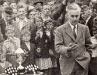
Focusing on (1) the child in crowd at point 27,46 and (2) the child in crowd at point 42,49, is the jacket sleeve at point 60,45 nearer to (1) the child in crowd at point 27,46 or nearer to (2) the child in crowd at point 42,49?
(2) the child in crowd at point 42,49

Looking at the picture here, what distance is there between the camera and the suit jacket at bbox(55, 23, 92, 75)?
5180 mm

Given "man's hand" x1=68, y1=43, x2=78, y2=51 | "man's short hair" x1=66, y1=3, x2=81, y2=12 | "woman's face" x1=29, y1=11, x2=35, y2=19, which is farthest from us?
"woman's face" x1=29, y1=11, x2=35, y2=19

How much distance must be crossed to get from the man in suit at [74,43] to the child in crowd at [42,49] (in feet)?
2.10

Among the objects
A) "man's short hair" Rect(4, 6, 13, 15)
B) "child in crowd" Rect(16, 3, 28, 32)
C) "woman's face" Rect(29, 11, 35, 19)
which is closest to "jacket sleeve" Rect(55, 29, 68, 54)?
"woman's face" Rect(29, 11, 35, 19)

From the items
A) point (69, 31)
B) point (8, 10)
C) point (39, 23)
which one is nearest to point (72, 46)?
point (69, 31)

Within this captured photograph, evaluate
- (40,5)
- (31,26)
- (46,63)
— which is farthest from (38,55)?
(40,5)

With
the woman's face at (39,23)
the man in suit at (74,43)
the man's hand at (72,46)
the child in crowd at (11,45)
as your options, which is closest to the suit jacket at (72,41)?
the man in suit at (74,43)

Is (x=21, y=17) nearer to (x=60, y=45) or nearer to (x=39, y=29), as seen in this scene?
(x=39, y=29)

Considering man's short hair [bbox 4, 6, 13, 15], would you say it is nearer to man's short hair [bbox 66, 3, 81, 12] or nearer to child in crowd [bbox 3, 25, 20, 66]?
child in crowd [bbox 3, 25, 20, 66]

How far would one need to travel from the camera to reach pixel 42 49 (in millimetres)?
5938

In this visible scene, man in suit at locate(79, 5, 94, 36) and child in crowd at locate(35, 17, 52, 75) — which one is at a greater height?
man in suit at locate(79, 5, 94, 36)

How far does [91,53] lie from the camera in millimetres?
5355

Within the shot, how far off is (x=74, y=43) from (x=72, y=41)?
0.25 ft

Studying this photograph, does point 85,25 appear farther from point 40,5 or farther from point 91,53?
point 40,5
